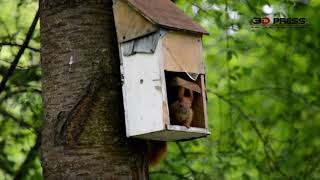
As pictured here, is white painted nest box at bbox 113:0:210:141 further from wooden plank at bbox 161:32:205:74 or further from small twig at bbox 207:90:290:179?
small twig at bbox 207:90:290:179

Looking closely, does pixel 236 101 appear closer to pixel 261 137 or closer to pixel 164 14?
pixel 261 137

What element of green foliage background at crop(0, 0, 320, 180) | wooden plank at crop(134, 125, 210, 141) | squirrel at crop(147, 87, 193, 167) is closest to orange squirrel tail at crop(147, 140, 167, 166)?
squirrel at crop(147, 87, 193, 167)

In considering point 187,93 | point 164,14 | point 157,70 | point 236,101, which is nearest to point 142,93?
point 157,70

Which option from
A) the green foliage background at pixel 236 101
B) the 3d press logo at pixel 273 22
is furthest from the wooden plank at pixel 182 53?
the 3d press logo at pixel 273 22

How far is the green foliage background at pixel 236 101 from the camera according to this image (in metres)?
4.64

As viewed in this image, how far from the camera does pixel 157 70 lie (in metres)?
2.91

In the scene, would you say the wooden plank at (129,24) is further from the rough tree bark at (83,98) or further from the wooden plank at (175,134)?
the wooden plank at (175,134)

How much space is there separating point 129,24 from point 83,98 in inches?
14.1

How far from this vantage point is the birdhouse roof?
→ 9.59ft

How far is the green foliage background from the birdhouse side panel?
1.21 meters

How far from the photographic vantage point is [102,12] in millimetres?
3043

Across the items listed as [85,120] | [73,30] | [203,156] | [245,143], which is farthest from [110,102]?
[245,143]

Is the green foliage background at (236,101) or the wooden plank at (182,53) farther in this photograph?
the green foliage background at (236,101)

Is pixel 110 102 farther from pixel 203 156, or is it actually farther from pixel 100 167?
pixel 203 156
